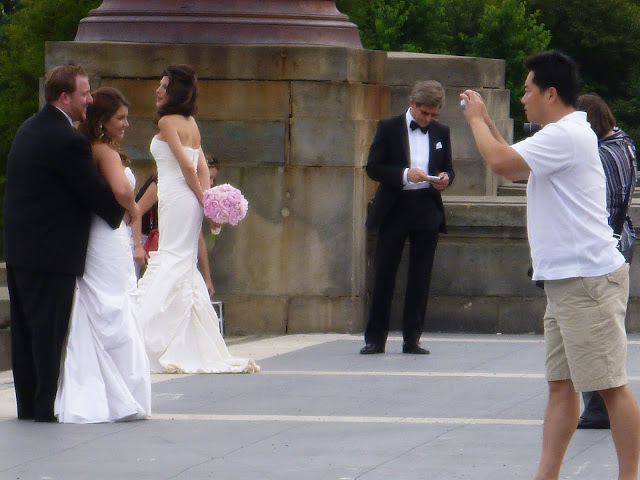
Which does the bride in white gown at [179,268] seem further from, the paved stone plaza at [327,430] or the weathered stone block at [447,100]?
the weathered stone block at [447,100]

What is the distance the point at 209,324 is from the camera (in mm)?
9547

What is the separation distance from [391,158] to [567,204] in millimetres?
5049

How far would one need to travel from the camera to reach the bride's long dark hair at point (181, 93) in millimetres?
9234

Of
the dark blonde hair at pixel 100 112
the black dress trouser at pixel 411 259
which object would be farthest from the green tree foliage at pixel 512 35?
the dark blonde hair at pixel 100 112

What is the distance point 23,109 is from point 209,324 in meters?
43.6

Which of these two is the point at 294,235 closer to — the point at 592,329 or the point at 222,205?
the point at 222,205

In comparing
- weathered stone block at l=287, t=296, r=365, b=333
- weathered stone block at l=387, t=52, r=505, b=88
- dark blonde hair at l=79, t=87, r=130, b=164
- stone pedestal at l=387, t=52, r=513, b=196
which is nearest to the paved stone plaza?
dark blonde hair at l=79, t=87, r=130, b=164

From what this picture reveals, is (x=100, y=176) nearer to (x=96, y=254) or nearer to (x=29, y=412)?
(x=96, y=254)

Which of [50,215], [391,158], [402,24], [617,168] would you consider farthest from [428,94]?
[402,24]

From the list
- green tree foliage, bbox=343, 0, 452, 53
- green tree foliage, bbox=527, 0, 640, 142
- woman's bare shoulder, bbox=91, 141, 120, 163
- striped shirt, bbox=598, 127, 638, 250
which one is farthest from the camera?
green tree foliage, bbox=527, 0, 640, 142

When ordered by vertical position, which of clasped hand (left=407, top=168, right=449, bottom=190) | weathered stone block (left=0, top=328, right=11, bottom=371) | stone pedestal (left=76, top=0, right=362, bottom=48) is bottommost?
weathered stone block (left=0, top=328, right=11, bottom=371)

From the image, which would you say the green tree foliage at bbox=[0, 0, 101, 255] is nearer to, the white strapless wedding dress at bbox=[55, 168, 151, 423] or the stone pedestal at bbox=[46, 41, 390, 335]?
the stone pedestal at bbox=[46, 41, 390, 335]

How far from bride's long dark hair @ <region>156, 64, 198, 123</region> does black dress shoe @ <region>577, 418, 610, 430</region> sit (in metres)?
3.37

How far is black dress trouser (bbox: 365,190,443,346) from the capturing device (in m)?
10.4
